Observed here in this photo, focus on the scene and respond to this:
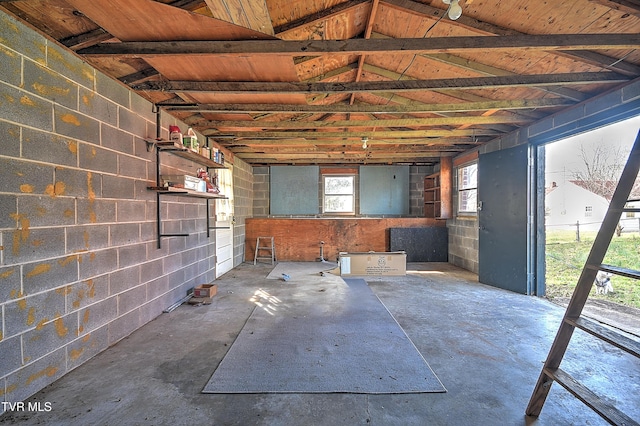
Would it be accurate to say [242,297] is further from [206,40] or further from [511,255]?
[511,255]

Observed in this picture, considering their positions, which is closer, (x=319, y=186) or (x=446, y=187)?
(x=446, y=187)

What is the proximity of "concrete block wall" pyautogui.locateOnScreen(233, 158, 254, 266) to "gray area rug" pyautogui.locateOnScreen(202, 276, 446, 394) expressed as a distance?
2.74 meters

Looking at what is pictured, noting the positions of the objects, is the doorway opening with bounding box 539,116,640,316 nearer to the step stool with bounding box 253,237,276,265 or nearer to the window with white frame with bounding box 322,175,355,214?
the window with white frame with bounding box 322,175,355,214

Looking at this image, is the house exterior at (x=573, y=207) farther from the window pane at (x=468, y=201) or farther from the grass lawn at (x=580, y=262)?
the window pane at (x=468, y=201)

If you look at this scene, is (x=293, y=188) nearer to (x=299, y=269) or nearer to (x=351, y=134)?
(x=299, y=269)

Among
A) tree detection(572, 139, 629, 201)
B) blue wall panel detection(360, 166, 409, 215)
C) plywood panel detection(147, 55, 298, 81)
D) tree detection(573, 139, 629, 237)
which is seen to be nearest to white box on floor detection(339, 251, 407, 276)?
blue wall panel detection(360, 166, 409, 215)

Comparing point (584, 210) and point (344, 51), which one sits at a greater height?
point (344, 51)

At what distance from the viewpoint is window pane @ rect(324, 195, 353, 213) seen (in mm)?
7469

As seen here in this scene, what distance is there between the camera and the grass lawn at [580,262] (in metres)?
4.06

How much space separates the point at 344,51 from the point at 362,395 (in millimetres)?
2370

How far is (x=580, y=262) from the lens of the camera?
5.58m

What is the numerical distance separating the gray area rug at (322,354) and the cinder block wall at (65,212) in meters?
1.08

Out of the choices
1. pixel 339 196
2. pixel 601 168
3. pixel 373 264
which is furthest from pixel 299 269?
pixel 601 168

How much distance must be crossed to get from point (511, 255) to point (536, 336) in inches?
70.3
